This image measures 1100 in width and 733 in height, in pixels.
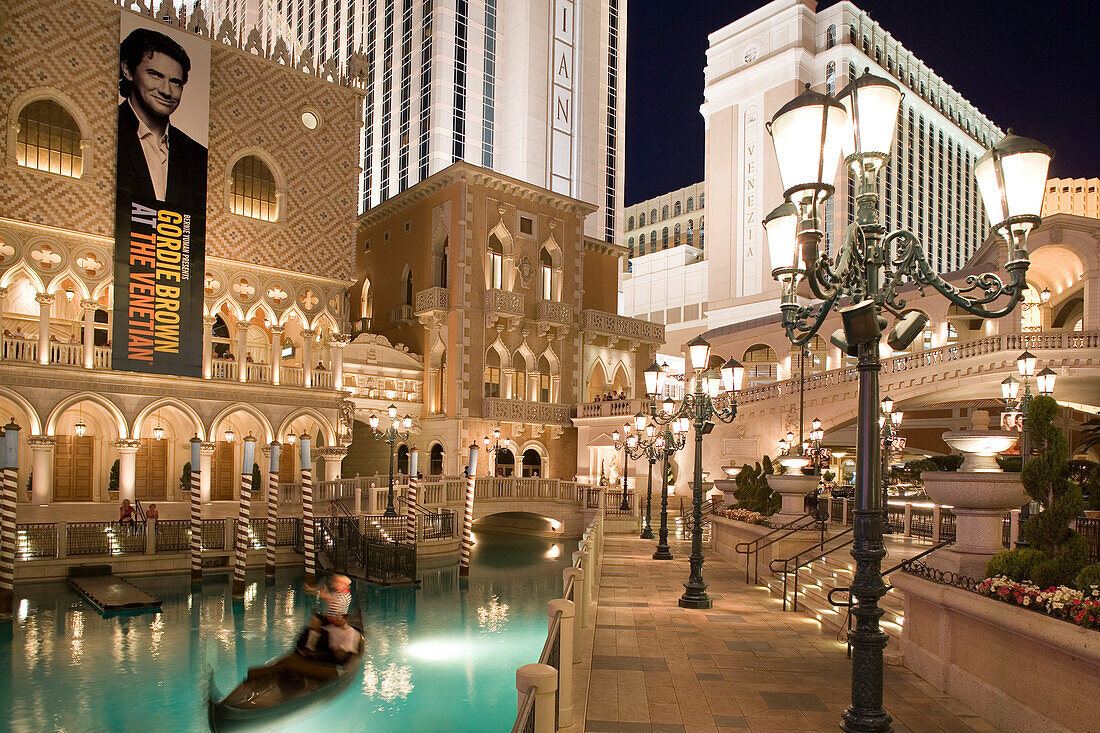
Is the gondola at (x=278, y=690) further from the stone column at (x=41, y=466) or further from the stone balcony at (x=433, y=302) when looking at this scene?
the stone balcony at (x=433, y=302)

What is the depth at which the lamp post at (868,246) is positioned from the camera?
18.6 ft

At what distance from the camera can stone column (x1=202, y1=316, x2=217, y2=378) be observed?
88.7ft

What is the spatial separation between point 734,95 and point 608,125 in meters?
9.80

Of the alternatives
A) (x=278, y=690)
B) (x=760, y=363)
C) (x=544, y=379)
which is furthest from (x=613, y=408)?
(x=278, y=690)

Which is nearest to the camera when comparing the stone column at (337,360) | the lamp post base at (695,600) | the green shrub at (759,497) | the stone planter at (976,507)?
the stone planter at (976,507)

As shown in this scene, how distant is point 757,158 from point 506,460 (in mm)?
34291

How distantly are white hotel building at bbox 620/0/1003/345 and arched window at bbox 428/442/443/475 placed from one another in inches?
1146

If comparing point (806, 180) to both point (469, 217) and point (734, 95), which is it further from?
point (734, 95)

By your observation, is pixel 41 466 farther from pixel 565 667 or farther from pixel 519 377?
pixel 565 667

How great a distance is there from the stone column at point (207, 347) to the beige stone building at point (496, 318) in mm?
7417

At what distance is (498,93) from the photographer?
55.6m

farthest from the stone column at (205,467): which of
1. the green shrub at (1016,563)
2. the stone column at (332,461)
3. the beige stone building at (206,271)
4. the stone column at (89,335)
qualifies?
the green shrub at (1016,563)

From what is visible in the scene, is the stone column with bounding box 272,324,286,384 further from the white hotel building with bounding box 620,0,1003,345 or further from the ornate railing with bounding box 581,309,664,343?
the white hotel building with bounding box 620,0,1003,345

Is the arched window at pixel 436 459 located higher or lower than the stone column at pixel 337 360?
lower
